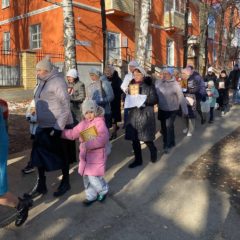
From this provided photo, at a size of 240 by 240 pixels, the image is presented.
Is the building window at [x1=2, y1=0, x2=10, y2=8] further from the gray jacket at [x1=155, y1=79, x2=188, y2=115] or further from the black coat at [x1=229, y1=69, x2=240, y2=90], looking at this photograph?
the gray jacket at [x1=155, y1=79, x2=188, y2=115]

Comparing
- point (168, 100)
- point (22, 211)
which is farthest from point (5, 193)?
point (168, 100)

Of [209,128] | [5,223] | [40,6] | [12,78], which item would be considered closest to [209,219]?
[5,223]

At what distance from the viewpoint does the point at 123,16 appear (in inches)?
880

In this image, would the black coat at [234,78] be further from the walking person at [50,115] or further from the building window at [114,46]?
the walking person at [50,115]

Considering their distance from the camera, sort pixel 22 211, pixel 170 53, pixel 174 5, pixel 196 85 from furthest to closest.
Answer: pixel 170 53, pixel 174 5, pixel 196 85, pixel 22 211

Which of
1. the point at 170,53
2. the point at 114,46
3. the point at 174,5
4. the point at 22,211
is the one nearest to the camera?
the point at 22,211

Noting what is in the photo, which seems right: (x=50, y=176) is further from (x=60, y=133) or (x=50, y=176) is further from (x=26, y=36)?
(x=26, y=36)

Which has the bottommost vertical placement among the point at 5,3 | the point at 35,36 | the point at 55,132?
the point at 55,132

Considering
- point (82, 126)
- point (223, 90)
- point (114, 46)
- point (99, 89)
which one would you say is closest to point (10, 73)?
point (114, 46)

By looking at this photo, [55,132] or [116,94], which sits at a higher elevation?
[116,94]

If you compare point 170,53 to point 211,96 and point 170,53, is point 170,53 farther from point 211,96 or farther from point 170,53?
point 211,96

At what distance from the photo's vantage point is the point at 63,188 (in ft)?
17.3

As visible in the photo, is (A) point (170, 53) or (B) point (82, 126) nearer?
(B) point (82, 126)

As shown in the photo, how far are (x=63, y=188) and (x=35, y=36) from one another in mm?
17770
